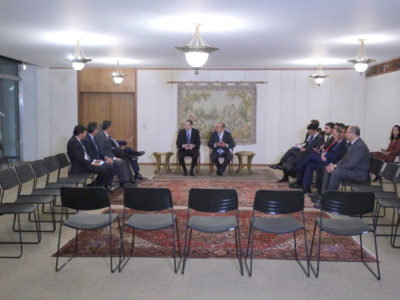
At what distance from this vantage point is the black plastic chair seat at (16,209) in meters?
4.27

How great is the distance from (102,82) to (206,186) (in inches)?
201

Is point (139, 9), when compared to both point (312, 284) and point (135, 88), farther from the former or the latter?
point (135, 88)

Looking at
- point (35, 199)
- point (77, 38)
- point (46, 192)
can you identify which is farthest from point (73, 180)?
point (77, 38)

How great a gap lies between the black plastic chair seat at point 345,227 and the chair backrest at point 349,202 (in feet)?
0.48

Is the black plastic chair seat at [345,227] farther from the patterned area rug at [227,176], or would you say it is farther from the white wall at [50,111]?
the white wall at [50,111]

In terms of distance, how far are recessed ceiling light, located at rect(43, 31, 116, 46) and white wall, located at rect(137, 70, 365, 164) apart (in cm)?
401

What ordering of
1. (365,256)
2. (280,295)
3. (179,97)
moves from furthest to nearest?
(179,97) < (365,256) < (280,295)

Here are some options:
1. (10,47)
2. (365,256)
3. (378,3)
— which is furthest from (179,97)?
(365,256)

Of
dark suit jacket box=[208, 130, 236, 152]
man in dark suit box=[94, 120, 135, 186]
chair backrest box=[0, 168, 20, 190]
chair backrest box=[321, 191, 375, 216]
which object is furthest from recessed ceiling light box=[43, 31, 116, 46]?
chair backrest box=[321, 191, 375, 216]

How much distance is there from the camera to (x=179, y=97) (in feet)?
37.6

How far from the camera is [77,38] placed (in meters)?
7.04

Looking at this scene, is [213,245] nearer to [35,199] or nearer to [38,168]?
[35,199]

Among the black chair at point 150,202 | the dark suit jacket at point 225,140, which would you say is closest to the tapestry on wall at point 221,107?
the dark suit jacket at point 225,140

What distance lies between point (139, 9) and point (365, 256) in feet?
12.6
